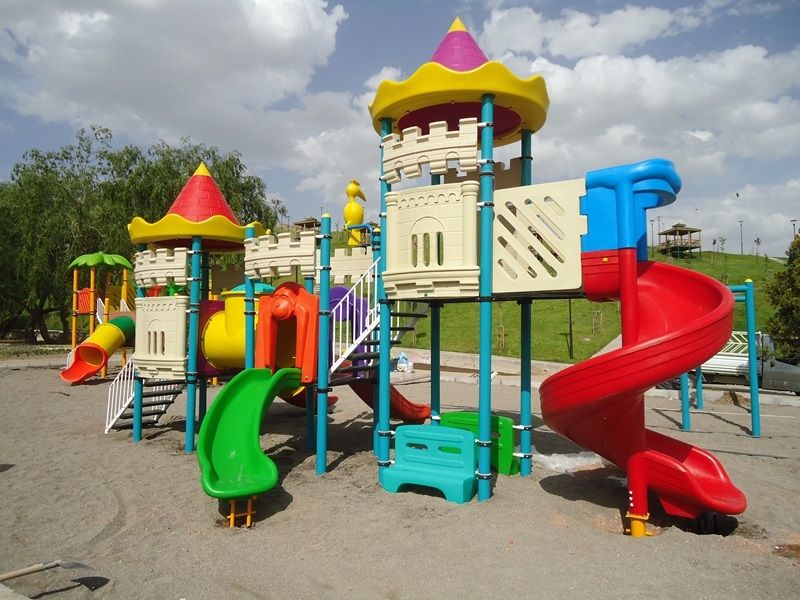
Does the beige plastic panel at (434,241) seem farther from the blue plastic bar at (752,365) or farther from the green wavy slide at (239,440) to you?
the blue plastic bar at (752,365)

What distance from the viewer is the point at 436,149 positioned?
645 centimetres

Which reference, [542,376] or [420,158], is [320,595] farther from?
[542,376]

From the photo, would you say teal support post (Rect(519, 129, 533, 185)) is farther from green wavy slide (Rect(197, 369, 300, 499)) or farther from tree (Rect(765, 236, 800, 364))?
tree (Rect(765, 236, 800, 364))

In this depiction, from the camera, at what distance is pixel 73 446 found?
29.8ft

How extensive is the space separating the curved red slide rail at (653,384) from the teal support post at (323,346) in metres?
3.07

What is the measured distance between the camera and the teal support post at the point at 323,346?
7.29 m

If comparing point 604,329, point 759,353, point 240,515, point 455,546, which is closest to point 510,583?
point 455,546

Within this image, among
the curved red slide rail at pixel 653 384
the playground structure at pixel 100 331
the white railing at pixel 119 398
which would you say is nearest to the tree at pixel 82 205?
the playground structure at pixel 100 331

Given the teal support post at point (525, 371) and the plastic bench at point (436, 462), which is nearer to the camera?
the plastic bench at point (436, 462)

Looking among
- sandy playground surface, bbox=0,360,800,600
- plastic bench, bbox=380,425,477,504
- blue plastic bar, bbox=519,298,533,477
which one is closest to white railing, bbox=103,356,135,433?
sandy playground surface, bbox=0,360,800,600

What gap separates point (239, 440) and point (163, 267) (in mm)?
4136

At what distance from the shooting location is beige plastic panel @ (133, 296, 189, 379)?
8875 millimetres

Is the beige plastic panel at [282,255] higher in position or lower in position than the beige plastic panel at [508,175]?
lower

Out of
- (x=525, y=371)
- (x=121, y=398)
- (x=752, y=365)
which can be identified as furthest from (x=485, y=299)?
(x=121, y=398)
